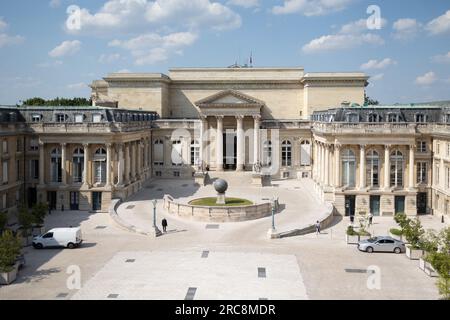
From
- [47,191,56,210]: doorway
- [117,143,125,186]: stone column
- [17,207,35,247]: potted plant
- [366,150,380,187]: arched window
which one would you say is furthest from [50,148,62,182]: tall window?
[366,150,380,187]: arched window

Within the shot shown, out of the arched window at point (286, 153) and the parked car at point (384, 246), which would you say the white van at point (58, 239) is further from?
the arched window at point (286, 153)

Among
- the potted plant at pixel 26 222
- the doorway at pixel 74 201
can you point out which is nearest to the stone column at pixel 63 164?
the doorway at pixel 74 201

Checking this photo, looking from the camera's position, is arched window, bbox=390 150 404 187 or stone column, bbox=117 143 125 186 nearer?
arched window, bbox=390 150 404 187

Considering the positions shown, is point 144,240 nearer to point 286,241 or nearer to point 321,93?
point 286,241

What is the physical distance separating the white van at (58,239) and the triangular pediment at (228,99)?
39677 mm

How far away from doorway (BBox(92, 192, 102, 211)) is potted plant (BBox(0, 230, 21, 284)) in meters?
22.7

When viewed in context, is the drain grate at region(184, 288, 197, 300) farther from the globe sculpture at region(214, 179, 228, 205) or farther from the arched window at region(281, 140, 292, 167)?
the arched window at region(281, 140, 292, 167)

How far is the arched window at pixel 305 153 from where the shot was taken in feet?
256

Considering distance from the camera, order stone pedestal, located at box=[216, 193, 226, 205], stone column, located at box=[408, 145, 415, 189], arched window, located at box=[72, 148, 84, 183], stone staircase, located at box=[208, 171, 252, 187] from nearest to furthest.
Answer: stone pedestal, located at box=[216, 193, 226, 205], stone column, located at box=[408, 145, 415, 189], arched window, located at box=[72, 148, 84, 183], stone staircase, located at box=[208, 171, 252, 187]

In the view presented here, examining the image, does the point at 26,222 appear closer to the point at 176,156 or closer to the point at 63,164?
the point at 63,164

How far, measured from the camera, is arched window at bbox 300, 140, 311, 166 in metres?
77.9

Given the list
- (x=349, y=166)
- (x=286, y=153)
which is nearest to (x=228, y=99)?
(x=286, y=153)
